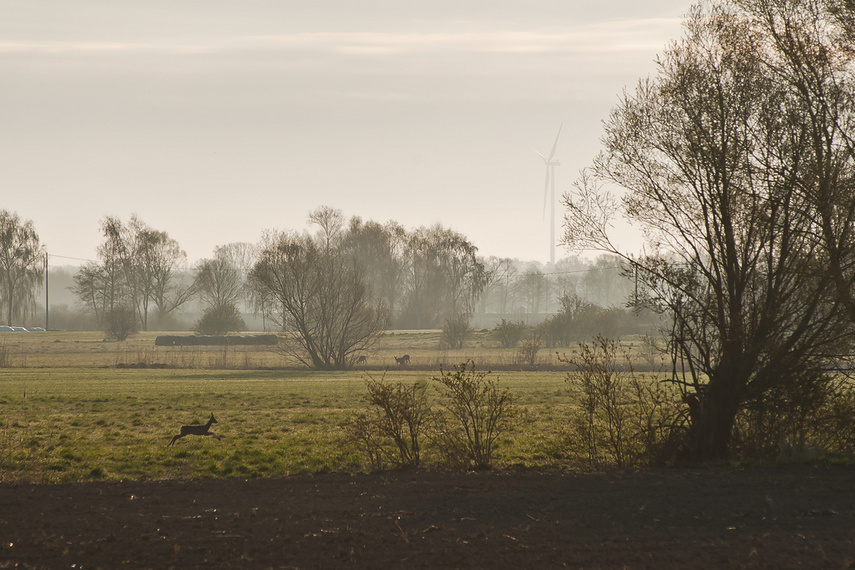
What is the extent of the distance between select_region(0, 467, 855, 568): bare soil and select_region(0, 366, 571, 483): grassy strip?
1.99 meters

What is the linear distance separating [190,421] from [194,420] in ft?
0.64

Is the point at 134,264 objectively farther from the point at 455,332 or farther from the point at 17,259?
the point at 455,332

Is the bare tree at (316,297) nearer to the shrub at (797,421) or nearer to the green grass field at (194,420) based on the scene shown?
the green grass field at (194,420)

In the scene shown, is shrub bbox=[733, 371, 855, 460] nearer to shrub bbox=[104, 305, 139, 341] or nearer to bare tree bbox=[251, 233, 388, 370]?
bare tree bbox=[251, 233, 388, 370]

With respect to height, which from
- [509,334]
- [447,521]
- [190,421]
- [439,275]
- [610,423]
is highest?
[439,275]

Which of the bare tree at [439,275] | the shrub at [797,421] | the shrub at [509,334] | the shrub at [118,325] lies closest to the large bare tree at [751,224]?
the shrub at [797,421]

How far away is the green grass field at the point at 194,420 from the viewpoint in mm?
14477

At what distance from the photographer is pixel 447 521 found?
956 centimetres

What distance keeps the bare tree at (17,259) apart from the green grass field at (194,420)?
51.7m

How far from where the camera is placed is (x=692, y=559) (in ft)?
25.1

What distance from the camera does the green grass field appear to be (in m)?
14.5

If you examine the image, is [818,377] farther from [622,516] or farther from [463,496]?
[463,496]

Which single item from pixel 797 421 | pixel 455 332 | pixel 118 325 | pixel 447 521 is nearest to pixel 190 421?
pixel 447 521

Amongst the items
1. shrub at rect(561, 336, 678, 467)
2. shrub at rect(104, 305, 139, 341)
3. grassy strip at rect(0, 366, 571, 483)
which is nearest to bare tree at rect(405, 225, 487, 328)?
shrub at rect(104, 305, 139, 341)
